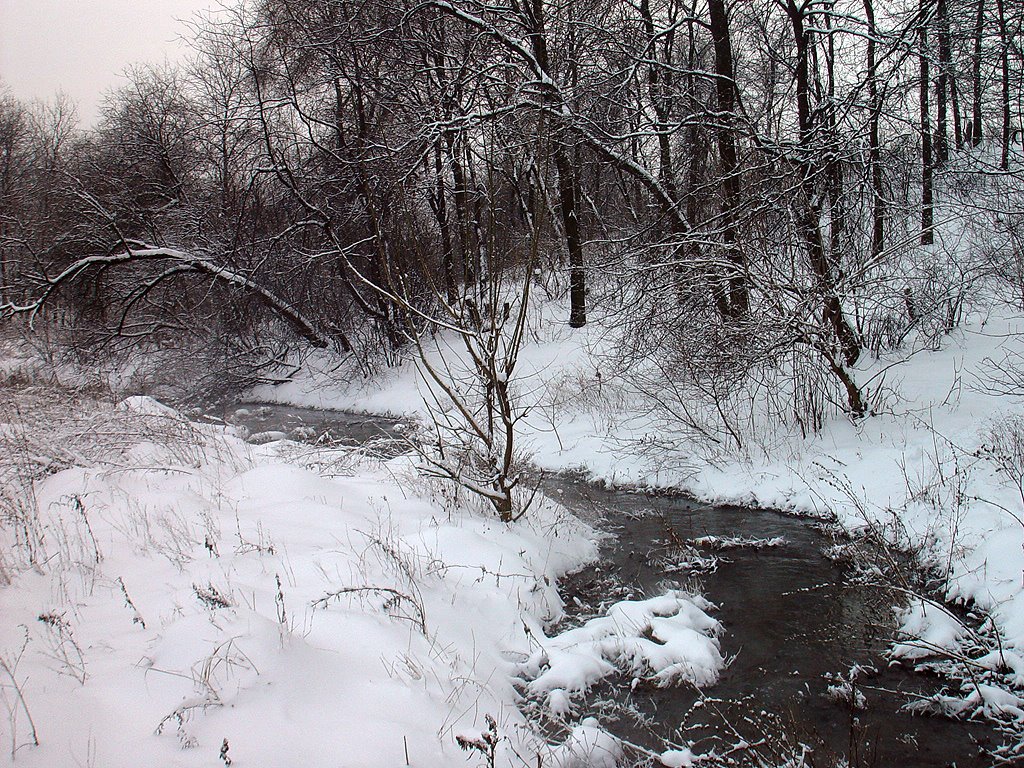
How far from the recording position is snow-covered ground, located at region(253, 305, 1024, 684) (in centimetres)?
546

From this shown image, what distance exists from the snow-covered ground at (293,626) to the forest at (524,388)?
31 millimetres

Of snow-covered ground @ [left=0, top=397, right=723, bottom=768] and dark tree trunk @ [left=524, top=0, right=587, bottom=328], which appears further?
dark tree trunk @ [left=524, top=0, right=587, bottom=328]

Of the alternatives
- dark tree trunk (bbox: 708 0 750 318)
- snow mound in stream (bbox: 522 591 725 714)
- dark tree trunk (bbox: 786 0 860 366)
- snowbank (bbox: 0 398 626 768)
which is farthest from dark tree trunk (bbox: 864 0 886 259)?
snowbank (bbox: 0 398 626 768)

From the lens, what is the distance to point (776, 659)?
4586 millimetres

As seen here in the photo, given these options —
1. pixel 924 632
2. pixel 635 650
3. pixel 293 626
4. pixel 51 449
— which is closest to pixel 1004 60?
pixel 924 632

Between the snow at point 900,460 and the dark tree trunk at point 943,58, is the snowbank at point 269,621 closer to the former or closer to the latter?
the snow at point 900,460

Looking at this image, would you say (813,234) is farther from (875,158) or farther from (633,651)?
(633,651)

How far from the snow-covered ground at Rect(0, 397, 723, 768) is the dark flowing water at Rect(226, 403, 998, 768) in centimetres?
26

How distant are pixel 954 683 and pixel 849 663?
0.61 m

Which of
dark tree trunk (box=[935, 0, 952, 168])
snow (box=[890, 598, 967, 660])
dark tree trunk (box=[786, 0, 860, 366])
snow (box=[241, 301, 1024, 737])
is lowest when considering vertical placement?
snow (box=[890, 598, 967, 660])

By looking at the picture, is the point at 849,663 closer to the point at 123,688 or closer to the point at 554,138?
the point at 123,688

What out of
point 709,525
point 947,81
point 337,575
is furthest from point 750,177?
point 337,575

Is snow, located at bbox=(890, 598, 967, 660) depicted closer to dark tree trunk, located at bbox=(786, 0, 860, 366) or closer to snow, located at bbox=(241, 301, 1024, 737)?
snow, located at bbox=(241, 301, 1024, 737)

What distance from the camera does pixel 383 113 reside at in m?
15.7
